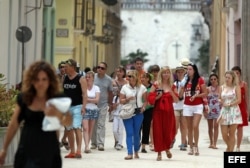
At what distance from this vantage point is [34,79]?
859 cm

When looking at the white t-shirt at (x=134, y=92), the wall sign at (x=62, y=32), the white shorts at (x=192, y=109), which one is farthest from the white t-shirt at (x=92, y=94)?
the wall sign at (x=62, y=32)

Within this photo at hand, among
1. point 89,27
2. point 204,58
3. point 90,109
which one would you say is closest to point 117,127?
point 90,109

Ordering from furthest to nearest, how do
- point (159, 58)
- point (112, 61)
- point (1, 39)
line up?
point (159, 58) → point (112, 61) → point (1, 39)

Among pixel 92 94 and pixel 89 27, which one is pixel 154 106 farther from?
pixel 89 27

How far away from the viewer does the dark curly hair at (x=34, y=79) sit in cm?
858

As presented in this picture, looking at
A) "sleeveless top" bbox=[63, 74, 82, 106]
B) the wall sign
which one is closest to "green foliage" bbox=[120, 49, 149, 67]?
the wall sign

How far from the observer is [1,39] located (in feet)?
74.5

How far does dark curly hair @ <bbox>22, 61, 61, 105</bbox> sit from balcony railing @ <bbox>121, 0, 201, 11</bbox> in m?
85.3

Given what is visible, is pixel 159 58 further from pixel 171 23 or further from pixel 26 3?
pixel 26 3

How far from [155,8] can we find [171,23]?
252 centimetres

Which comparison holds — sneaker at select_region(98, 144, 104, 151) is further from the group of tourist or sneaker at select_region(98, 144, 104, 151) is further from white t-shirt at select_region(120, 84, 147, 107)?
white t-shirt at select_region(120, 84, 147, 107)

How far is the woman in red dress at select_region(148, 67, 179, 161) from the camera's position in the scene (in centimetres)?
1639

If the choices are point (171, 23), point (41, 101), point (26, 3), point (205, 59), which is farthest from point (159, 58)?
point (41, 101)

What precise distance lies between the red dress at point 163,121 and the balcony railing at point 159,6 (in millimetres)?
77352
